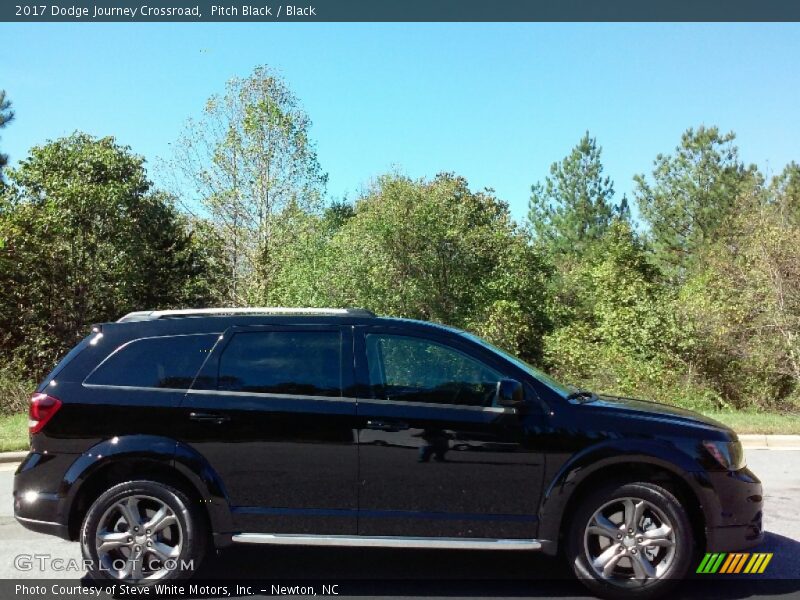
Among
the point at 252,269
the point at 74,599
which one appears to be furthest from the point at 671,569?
the point at 252,269

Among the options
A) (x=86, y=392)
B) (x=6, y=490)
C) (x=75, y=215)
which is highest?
(x=75, y=215)

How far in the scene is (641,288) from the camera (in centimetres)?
2088

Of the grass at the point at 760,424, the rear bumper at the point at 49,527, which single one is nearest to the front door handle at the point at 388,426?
the rear bumper at the point at 49,527

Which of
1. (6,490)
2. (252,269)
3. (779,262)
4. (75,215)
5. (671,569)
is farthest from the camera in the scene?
(252,269)

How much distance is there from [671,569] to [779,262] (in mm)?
14833

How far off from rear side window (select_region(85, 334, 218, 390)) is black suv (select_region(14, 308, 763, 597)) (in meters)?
0.08

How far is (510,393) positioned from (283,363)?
57.7 inches

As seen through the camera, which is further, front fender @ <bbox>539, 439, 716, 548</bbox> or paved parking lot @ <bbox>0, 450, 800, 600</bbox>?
paved parking lot @ <bbox>0, 450, 800, 600</bbox>

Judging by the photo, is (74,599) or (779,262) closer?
(74,599)

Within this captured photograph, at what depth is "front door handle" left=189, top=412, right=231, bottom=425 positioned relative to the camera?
15.4 feet

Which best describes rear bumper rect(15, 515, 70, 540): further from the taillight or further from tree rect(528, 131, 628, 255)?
tree rect(528, 131, 628, 255)

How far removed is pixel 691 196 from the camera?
39.0 meters

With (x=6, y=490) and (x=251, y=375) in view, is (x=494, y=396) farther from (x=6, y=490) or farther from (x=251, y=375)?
(x=6, y=490)

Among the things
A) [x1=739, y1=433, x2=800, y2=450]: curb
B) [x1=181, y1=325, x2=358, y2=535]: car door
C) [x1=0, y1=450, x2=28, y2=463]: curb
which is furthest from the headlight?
[x1=0, y1=450, x2=28, y2=463]: curb
